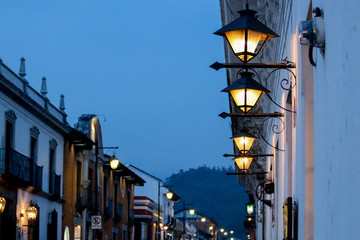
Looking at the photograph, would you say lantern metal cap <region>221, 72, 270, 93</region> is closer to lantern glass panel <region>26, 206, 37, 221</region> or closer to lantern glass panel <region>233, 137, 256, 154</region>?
lantern glass panel <region>233, 137, 256, 154</region>

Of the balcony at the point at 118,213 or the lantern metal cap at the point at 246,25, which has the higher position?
the lantern metal cap at the point at 246,25

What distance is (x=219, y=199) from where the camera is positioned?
18612 cm

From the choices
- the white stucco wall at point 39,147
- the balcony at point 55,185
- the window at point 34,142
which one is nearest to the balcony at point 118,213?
the white stucco wall at point 39,147

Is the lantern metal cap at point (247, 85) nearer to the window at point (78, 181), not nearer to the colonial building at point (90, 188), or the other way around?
the colonial building at point (90, 188)

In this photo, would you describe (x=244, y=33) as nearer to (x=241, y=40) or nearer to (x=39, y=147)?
(x=241, y=40)

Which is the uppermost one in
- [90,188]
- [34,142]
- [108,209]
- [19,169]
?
[34,142]

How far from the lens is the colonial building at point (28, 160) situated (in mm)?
23219

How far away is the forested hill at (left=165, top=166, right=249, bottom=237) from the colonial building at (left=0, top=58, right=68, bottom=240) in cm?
13759

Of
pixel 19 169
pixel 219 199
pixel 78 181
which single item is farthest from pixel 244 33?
pixel 219 199

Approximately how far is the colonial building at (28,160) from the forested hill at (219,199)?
137594 millimetres

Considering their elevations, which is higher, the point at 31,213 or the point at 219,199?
the point at 219,199

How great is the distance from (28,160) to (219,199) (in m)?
163

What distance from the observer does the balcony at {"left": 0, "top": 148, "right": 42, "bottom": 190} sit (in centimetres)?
2250

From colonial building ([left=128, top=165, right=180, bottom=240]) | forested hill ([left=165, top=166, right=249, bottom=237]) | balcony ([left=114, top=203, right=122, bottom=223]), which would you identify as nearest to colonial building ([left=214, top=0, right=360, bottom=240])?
balcony ([left=114, top=203, right=122, bottom=223])
